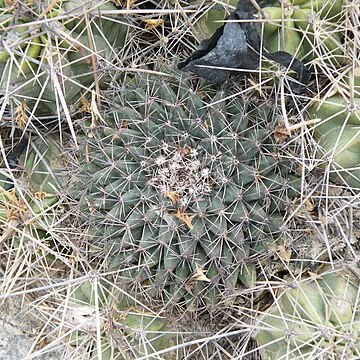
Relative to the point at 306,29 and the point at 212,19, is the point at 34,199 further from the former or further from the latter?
the point at 306,29

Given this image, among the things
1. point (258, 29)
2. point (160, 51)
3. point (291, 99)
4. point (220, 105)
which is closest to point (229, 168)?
point (220, 105)

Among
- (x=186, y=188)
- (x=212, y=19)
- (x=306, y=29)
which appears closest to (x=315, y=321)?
(x=186, y=188)

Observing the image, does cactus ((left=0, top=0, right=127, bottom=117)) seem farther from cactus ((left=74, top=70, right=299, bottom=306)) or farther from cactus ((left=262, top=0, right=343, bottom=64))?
cactus ((left=262, top=0, right=343, bottom=64))

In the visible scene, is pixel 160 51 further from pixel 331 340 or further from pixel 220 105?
pixel 331 340

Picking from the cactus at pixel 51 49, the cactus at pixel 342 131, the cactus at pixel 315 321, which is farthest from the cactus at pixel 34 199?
the cactus at pixel 342 131

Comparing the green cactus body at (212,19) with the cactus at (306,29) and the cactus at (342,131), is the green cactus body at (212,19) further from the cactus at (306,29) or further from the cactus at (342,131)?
the cactus at (342,131)

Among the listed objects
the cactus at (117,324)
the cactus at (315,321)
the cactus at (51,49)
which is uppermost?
the cactus at (51,49)
